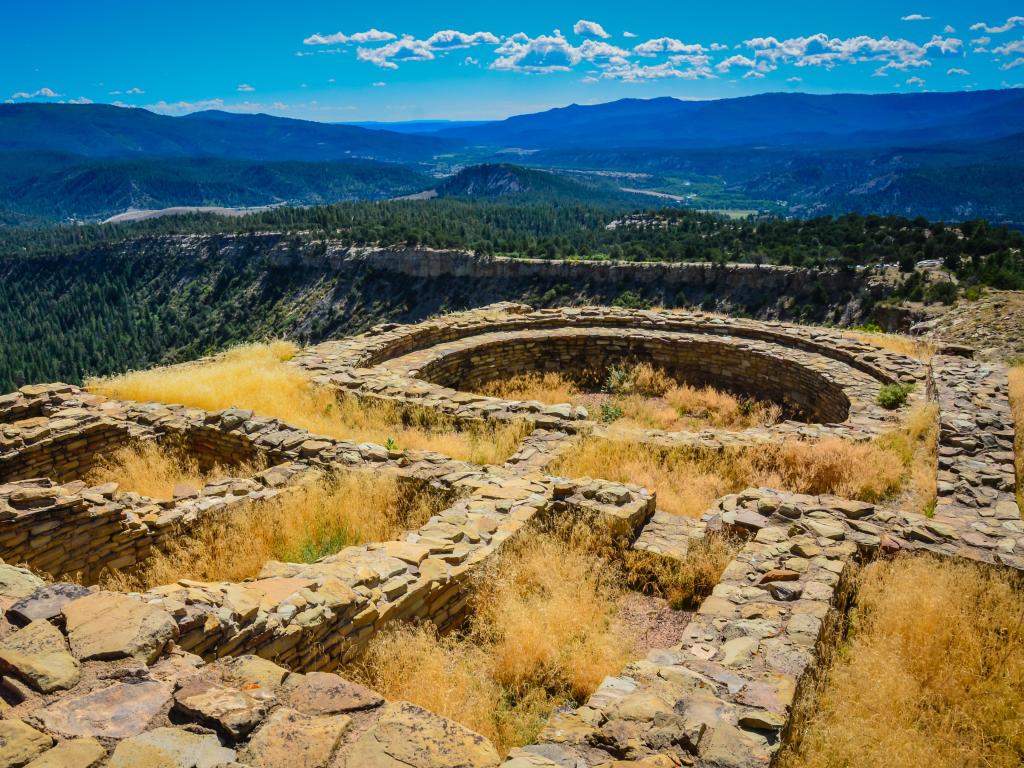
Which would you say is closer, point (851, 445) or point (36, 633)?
point (36, 633)

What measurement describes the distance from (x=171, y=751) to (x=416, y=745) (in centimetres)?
110

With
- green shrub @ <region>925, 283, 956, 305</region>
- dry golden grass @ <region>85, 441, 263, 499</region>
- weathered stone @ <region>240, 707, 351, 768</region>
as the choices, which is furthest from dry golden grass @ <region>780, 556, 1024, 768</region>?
green shrub @ <region>925, 283, 956, 305</region>

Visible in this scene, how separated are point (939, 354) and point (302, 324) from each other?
208 ft

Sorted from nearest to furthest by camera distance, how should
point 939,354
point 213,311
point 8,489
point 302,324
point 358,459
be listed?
point 8,489 → point 358,459 → point 939,354 → point 302,324 → point 213,311

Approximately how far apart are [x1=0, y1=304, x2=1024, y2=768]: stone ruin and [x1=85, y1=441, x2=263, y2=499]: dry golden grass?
251mm

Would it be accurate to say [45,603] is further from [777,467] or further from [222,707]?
[777,467]

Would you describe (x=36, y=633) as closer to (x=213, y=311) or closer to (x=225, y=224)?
(x=213, y=311)

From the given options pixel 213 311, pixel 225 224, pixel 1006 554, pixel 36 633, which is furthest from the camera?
pixel 225 224

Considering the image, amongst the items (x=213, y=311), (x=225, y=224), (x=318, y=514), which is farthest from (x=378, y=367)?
(x=225, y=224)

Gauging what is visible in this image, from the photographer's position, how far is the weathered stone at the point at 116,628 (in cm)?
355

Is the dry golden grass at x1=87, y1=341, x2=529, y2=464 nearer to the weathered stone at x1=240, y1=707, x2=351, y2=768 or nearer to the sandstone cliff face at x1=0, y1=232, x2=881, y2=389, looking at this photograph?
the weathered stone at x1=240, y1=707, x2=351, y2=768

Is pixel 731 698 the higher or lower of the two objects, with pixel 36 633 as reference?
lower

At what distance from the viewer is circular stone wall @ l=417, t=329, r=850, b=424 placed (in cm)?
1353

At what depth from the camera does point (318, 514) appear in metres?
7.05
